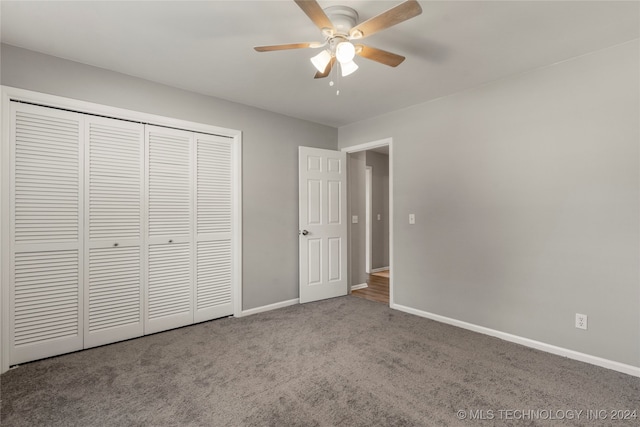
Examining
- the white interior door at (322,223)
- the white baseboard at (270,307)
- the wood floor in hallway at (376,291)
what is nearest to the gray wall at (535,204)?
the wood floor in hallway at (376,291)

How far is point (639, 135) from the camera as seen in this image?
225 cm

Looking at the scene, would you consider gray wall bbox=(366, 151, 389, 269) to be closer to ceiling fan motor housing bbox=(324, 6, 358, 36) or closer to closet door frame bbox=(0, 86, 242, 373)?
closet door frame bbox=(0, 86, 242, 373)

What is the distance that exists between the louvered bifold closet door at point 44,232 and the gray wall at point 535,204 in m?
3.36

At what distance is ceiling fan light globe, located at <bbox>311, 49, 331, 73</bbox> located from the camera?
2008mm

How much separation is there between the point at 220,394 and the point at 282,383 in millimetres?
416

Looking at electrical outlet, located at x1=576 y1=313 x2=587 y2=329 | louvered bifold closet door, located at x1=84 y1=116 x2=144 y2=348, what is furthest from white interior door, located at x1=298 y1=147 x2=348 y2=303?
electrical outlet, located at x1=576 y1=313 x2=587 y2=329

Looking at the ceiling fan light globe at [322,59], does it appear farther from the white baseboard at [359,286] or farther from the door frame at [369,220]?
the door frame at [369,220]

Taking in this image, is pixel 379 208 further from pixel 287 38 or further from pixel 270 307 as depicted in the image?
pixel 287 38

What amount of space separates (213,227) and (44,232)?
1.42m

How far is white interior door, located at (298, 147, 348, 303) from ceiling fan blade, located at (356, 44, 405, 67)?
6.94 ft

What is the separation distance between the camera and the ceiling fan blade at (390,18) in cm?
150

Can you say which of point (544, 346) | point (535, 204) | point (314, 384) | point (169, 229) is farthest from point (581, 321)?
point (169, 229)

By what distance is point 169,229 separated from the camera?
124 inches

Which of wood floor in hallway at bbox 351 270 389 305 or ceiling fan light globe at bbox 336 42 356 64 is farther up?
ceiling fan light globe at bbox 336 42 356 64
